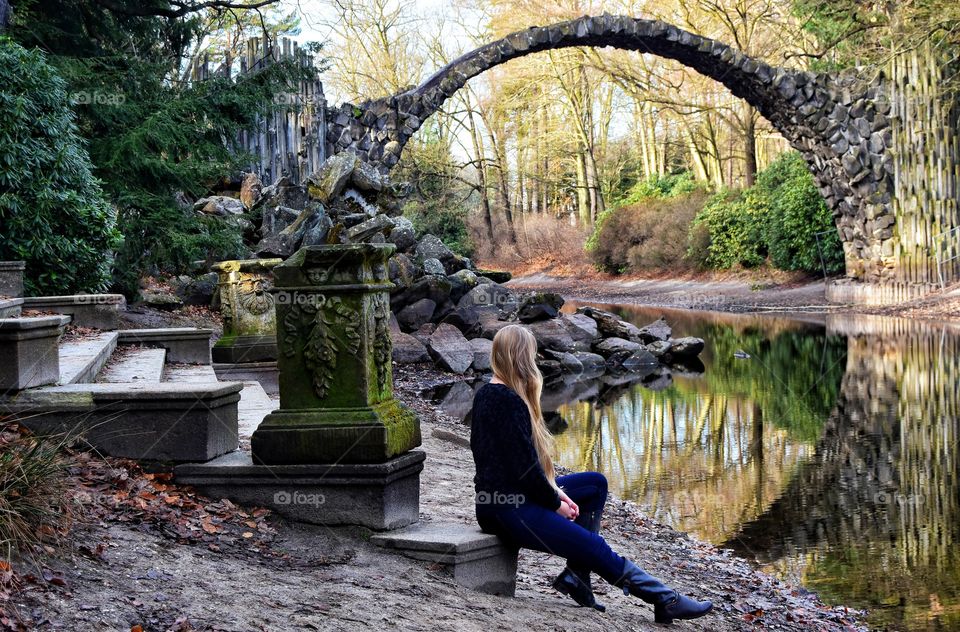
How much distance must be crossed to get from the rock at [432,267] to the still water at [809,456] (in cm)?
475

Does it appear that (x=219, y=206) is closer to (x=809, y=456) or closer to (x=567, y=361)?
(x=567, y=361)

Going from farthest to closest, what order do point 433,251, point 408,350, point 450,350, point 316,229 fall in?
point 433,251 < point 450,350 < point 408,350 < point 316,229

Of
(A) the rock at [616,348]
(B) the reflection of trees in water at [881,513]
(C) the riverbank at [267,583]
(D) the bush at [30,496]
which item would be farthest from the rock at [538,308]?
(D) the bush at [30,496]

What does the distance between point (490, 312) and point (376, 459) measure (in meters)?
14.9

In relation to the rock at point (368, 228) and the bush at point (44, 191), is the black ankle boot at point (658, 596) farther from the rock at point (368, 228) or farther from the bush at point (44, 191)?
the rock at point (368, 228)

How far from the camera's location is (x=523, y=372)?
15.1 ft

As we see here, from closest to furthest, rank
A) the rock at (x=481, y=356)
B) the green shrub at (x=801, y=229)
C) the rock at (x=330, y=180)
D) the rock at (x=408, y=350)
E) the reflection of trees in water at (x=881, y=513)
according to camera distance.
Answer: the reflection of trees in water at (x=881, y=513) → the rock at (x=408, y=350) → the rock at (x=481, y=356) → the rock at (x=330, y=180) → the green shrub at (x=801, y=229)

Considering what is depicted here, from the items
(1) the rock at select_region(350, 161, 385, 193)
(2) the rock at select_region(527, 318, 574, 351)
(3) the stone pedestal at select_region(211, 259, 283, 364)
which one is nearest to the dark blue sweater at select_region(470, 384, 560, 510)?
(3) the stone pedestal at select_region(211, 259, 283, 364)

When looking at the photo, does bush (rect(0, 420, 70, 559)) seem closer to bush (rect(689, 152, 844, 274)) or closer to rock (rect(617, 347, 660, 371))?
rock (rect(617, 347, 660, 371))

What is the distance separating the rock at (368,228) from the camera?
15.9 metres

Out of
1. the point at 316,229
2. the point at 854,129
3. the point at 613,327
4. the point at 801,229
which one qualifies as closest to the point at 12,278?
the point at 316,229

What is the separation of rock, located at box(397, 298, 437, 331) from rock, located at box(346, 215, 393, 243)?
205 cm

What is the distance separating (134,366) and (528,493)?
4.37 meters

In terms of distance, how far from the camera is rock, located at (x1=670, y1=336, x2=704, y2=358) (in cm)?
1834
